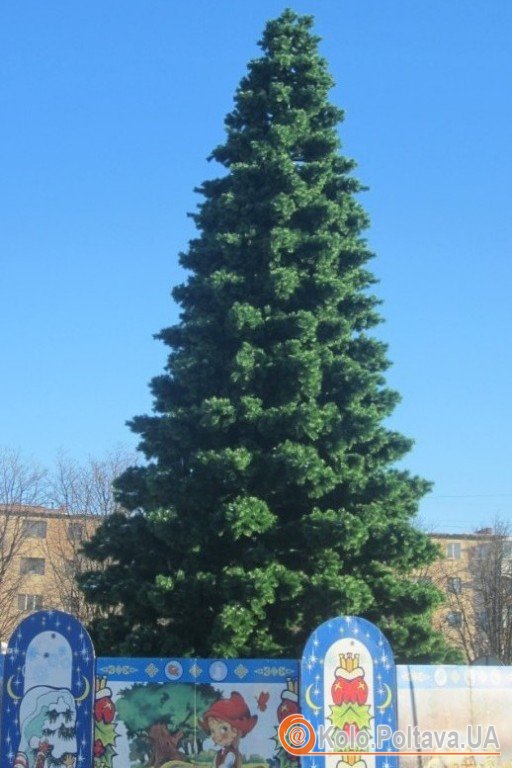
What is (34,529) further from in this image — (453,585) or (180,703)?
(180,703)

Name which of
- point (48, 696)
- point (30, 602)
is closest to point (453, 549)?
point (30, 602)

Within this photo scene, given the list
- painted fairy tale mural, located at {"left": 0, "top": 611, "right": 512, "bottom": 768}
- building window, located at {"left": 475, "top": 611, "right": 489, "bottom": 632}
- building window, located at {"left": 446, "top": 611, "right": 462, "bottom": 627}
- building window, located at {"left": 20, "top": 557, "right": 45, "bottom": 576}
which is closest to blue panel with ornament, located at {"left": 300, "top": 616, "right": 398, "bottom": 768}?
painted fairy tale mural, located at {"left": 0, "top": 611, "right": 512, "bottom": 768}

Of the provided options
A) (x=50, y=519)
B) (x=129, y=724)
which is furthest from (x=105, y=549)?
(x=50, y=519)

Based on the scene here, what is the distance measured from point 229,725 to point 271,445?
233 inches

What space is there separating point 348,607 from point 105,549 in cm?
524

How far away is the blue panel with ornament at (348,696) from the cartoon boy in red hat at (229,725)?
890mm

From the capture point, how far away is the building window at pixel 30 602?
45.4 metres

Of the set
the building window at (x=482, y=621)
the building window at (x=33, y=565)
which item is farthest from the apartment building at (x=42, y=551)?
the building window at (x=482, y=621)

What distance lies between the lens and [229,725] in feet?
49.5

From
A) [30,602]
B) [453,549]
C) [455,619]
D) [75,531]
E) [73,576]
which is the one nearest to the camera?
[73,576]

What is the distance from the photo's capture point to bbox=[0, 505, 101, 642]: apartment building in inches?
1576

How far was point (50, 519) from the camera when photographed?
44812 mm

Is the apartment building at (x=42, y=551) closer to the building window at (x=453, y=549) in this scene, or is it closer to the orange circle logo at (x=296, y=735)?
the orange circle logo at (x=296, y=735)

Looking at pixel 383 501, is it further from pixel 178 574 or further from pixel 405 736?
pixel 405 736
